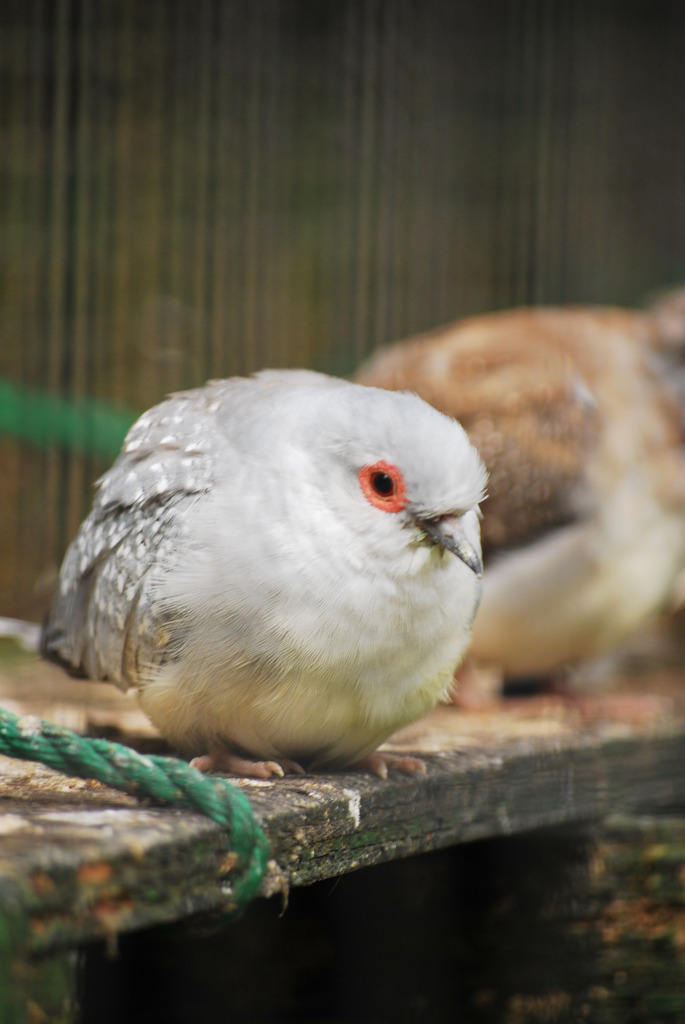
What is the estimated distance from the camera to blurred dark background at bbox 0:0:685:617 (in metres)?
3.79

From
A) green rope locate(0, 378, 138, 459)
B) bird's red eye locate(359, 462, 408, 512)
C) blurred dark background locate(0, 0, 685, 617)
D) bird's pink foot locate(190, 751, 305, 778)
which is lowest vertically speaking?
bird's pink foot locate(190, 751, 305, 778)

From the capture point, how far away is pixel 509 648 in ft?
13.5

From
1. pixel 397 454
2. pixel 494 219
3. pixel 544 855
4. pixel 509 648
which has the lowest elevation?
pixel 544 855

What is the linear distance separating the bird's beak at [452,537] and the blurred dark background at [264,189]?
147 cm

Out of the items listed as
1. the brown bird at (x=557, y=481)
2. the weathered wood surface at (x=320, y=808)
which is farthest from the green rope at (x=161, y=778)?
the brown bird at (x=557, y=481)

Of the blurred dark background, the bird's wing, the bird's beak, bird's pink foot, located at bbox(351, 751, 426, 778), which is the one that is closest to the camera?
the bird's beak

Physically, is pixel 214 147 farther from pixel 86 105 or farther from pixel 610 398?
pixel 610 398

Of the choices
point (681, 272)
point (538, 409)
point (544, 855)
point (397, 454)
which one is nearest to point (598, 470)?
point (538, 409)

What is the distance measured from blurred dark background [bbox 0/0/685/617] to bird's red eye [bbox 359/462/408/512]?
1397 mm

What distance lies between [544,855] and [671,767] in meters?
0.49

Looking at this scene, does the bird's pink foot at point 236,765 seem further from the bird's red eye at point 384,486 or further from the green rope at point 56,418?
the green rope at point 56,418

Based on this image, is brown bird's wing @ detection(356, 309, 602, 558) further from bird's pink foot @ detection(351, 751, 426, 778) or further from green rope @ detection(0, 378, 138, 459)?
bird's pink foot @ detection(351, 751, 426, 778)

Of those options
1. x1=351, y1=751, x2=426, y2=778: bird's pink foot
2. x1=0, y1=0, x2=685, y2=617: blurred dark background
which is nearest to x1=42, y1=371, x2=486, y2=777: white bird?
x1=351, y1=751, x2=426, y2=778: bird's pink foot

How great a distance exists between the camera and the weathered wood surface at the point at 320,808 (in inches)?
77.5
